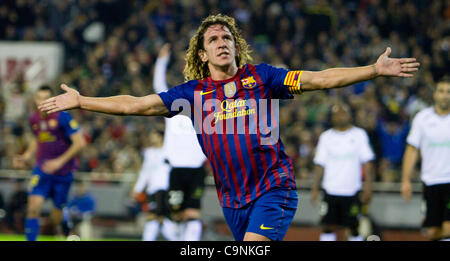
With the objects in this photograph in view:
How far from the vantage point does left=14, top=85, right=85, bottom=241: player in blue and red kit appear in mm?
9711

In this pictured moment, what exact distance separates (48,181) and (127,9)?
1127cm

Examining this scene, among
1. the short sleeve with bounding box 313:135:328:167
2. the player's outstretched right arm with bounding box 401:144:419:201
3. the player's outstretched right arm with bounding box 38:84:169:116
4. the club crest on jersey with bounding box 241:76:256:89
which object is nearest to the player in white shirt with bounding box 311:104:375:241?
the short sleeve with bounding box 313:135:328:167

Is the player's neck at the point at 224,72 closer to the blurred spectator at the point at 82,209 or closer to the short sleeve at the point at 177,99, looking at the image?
the short sleeve at the point at 177,99

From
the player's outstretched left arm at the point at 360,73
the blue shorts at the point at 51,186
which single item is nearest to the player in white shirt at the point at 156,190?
the blue shorts at the point at 51,186

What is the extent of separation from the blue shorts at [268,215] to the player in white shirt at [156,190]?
4.76 m

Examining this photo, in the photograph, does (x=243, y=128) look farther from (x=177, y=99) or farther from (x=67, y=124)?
(x=67, y=124)

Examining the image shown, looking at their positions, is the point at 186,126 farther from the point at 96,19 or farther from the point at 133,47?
the point at 96,19

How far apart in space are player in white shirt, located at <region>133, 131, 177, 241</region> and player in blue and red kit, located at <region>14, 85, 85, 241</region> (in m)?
1.34

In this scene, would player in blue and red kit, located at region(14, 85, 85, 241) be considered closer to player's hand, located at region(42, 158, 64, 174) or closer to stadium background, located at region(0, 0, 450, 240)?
player's hand, located at region(42, 158, 64, 174)

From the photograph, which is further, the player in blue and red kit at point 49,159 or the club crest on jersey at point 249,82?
the player in blue and red kit at point 49,159

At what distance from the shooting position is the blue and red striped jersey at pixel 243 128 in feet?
17.6

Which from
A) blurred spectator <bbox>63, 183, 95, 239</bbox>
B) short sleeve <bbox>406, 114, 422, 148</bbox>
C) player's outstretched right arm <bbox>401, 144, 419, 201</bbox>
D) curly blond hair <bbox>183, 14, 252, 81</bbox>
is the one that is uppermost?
curly blond hair <bbox>183, 14, 252, 81</bbox>
